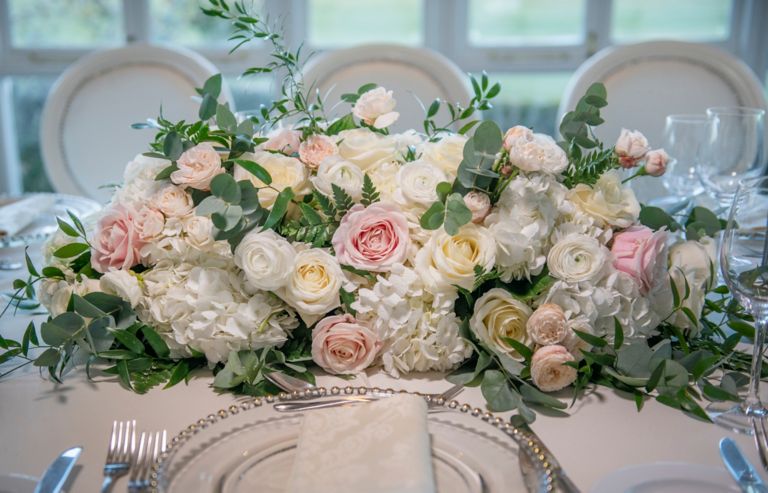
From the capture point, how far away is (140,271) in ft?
3.02

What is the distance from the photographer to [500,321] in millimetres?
828

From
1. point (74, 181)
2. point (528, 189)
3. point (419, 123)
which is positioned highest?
point (528, 189)

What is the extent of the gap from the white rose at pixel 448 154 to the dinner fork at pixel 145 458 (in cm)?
42

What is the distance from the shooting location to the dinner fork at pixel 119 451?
25.5 inches

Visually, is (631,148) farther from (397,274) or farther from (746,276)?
(397,274)

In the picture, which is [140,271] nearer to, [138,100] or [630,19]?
[138,100]

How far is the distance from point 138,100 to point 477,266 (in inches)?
57.9

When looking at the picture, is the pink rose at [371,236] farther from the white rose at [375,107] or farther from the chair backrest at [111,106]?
the chair backrest at [111,106]

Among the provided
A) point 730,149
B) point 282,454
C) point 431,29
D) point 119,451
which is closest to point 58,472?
point 119,451

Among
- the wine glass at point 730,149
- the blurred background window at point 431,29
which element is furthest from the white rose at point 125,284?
the blurred background window at point 431,29

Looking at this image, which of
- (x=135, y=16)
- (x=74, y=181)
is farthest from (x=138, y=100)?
(x=135, y=16)

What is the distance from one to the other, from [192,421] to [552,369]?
37 centimetres

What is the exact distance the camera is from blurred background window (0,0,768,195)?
2.85 m

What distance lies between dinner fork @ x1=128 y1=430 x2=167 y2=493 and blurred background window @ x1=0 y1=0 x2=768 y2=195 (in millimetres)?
2296
